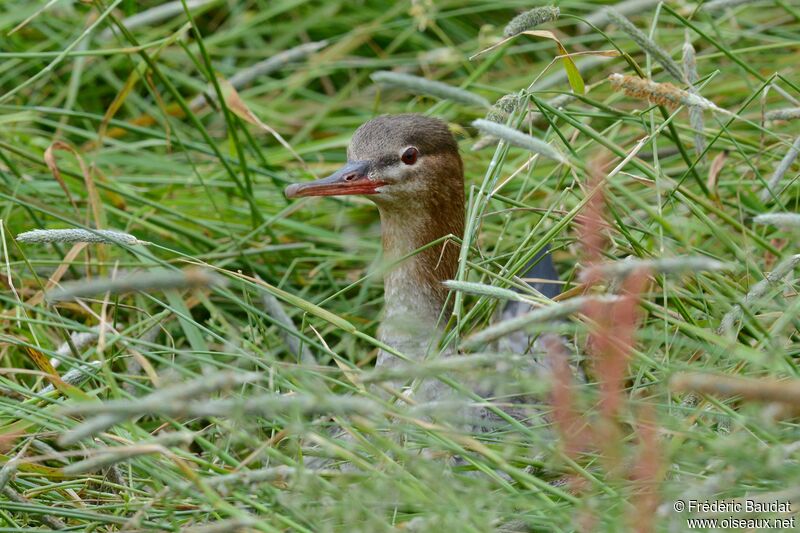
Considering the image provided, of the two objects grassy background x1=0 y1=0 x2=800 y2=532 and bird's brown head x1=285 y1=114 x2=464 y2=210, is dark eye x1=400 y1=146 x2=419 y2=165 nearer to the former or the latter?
bird's brown head x1=285 y1=114 x2=464 y2=210

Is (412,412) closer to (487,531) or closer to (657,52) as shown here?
(487,531)

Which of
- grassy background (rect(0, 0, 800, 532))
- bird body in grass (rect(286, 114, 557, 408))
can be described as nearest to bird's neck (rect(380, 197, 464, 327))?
bird body in grass (rect(286, 114, 557, 408))

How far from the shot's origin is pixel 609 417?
1.68 m

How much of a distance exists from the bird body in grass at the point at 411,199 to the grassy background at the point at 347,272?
0.51ft

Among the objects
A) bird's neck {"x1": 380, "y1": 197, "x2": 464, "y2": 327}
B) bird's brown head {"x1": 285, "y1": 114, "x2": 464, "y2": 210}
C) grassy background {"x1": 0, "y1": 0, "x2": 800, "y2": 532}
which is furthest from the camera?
bird's neck {"x1": 380, "y1": 197, "x2": 464, "y2": 327}

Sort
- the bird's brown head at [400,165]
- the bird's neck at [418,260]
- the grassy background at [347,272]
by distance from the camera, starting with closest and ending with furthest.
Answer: the grassy background at [347,272]
the bird's brown head at [400,165]
the bird's neck at [418,260]

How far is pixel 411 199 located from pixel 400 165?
0.13 m

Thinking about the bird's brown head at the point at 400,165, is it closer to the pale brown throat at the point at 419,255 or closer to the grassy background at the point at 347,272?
the pale brown throat at the point at 419,255

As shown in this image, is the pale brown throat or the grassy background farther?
the pale brown throat

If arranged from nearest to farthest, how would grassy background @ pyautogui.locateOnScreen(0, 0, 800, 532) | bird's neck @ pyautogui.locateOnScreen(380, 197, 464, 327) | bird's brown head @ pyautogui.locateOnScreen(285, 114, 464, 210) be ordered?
grassy background @ pyautogui.locateOnScreen(0, 0, 800, 532)
bird's brown head @ pyautogui.locateOnScreen(285, 114, 464, 210)
bird's neck @ pyautogui.locateOnScreen(380, 197, 464, 327)

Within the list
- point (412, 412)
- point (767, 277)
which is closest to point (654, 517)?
point (412, 412)

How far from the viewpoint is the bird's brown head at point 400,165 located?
3381mm

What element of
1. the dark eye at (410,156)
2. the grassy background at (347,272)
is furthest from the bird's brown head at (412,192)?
the grassy background at (347,272)

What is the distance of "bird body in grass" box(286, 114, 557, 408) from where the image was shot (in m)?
3.41
